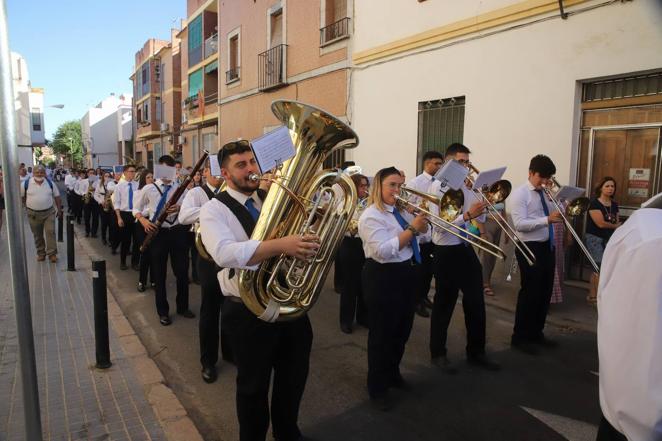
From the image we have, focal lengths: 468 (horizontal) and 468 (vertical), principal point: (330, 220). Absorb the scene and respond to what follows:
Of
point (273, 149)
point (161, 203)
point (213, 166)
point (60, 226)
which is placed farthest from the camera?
point (60, 226)

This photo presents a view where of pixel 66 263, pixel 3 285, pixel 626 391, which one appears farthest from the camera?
pixel 66 263

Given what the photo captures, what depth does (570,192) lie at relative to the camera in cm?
518

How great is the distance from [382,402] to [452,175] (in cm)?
197

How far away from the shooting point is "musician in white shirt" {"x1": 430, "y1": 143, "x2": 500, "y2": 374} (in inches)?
167

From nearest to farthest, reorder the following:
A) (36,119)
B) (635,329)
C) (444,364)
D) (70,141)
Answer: (635,329)
(444,364)
(36,119)
(70,141)

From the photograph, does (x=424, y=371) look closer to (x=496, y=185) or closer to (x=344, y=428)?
(x=344, y=428)

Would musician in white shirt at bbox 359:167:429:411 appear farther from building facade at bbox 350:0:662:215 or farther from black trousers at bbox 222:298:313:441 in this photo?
building facade at bbox 350:0:662:215

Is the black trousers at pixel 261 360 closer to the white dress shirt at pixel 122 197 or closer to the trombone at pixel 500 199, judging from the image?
the trombone at pixel 500 199

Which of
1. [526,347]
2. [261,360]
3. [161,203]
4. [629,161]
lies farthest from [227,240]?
[629,161]

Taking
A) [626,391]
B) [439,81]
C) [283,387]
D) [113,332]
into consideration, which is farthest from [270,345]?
[439,81]

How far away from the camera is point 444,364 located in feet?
14.3

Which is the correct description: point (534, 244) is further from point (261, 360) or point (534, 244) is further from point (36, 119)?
point (36, 119)

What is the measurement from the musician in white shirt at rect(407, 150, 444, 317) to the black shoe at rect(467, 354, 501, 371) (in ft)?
4.38

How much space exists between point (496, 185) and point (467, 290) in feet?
5.04
